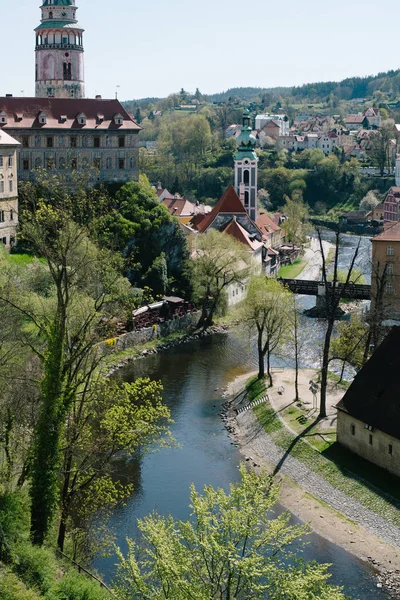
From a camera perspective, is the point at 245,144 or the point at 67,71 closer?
the point at 67,71

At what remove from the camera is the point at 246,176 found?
316 feet

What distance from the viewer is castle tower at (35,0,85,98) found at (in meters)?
80.5

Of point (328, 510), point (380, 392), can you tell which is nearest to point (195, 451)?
point (328, 510)

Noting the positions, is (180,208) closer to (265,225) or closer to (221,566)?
(265,225)

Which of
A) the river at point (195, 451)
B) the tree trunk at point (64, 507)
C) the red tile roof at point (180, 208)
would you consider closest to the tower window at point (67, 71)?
the red tile roof at point (180, 208)

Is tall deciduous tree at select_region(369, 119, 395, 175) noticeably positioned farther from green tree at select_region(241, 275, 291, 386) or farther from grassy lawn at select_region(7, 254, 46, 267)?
green tree at select_region(241, 275, 291, 386)

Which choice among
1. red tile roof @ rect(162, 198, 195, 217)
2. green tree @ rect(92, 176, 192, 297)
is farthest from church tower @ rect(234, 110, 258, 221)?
green tree @ rect(92, 176, 192, 297)

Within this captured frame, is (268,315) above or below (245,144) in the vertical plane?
below

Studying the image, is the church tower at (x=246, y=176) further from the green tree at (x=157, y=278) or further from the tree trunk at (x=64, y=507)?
the tree trunk at (x=64, y=507)

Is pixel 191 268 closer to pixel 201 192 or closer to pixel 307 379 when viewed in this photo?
pixel 307 379

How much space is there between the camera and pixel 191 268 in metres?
67.8

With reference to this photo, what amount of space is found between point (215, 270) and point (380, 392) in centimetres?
2785

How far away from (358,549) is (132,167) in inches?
1847

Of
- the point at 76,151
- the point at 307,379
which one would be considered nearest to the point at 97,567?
the point at 307,379
